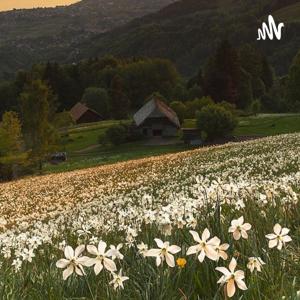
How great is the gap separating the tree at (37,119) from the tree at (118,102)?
62.7 m

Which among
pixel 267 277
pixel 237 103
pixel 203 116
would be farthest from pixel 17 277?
pixel 237 103

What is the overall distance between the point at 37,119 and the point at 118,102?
64.5 metres

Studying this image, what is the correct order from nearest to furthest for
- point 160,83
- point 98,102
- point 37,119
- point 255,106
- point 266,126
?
1. point 37,119
2. point 266,126
3. point 255,106
4. point 98,102
5. point 160,83

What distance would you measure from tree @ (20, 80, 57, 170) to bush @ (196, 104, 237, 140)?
1832cm

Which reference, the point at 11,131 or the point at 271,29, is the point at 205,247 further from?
the point at 11,131

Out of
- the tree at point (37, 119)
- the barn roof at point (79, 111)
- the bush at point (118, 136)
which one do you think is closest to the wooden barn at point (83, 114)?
the barn roof at point (79, 111)

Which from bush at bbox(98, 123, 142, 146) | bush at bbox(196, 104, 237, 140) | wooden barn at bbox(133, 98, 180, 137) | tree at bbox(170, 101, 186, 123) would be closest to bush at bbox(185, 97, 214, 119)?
tree at bbox(170, 101, 186, 123)

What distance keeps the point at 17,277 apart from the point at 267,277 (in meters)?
2.38

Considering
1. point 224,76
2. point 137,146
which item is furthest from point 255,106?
point 137,146

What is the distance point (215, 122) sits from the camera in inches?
2645

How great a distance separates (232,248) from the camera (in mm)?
5062

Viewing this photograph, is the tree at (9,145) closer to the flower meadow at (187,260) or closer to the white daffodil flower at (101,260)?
the flower meadow at (187,260)

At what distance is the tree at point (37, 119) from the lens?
194 ft

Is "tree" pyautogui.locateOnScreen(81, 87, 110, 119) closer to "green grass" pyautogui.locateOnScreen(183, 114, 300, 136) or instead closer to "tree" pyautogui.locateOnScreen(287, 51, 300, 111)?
"tree" pyautogui.locateOnScreen(287, 51, 300, 111)
